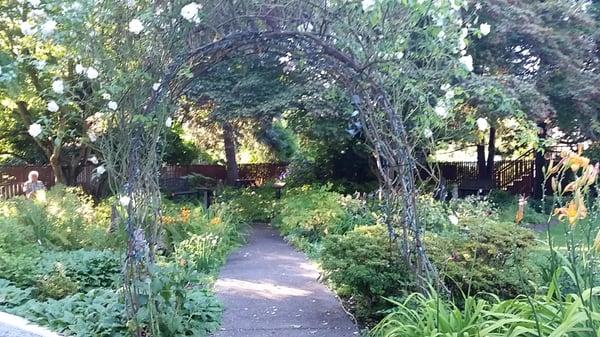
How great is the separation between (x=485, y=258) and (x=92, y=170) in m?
8.14

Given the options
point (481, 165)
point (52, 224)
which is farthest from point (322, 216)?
point (481, 165)

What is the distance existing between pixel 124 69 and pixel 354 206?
6.92 metres

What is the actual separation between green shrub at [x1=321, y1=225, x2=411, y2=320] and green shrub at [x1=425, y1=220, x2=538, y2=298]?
358mm

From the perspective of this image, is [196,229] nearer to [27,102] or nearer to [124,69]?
[124,69]

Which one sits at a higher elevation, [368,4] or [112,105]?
[368,4]

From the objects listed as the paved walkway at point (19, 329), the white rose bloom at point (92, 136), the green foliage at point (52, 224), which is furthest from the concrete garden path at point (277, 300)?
the green foliage at point (52, 224)

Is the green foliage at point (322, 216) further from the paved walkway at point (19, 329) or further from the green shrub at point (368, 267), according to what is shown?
the paved walkway at point (19, 329)

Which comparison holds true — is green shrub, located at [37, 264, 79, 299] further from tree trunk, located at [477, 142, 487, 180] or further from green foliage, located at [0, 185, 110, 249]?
tree trunk, located at [477, 142, 487, 180]

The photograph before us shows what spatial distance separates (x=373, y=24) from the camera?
3.90 meters

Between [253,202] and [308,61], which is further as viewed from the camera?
[253,202]

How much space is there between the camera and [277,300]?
5.88 metres

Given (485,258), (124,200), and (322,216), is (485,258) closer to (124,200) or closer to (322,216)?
(124,200)

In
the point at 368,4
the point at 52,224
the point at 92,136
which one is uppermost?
the point at 368,4

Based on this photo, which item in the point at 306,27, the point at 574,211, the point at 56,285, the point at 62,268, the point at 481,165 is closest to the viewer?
the point at 574,211
